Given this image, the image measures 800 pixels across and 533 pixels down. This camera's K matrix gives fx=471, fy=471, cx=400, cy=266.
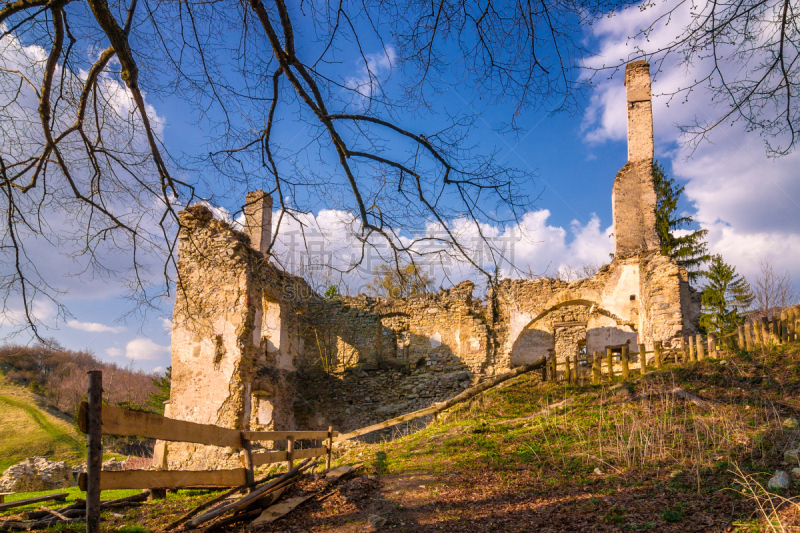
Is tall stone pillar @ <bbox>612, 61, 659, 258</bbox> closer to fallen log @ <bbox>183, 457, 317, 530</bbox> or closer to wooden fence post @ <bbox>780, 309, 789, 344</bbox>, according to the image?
wooden fence post @ <bbox>780, 309, 789, 344</bbox>

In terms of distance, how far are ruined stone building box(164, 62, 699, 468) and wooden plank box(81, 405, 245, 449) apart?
7833 mm

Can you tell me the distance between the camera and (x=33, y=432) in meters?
24.4

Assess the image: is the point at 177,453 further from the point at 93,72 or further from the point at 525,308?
the point at 525,308

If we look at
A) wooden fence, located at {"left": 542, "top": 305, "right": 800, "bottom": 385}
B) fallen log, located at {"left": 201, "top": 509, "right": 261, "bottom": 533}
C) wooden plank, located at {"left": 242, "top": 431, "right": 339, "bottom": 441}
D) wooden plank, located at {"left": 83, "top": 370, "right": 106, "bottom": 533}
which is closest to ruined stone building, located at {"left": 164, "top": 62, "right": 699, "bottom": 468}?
wooden fence, located at {"left": 542, "top": 305, "right": 800, "bottom": 385}

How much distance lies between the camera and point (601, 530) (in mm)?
3768

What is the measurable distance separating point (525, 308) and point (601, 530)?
12.7 m

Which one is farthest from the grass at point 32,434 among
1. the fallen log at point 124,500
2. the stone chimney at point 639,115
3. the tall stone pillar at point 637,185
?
the stone chimney at point 639,115

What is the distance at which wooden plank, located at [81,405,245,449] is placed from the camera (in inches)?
122

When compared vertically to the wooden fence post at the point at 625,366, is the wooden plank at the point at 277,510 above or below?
below

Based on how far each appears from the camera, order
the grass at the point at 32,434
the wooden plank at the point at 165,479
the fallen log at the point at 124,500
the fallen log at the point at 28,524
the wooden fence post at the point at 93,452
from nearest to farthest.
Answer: the wooden fence post at the point at 93,452, the wooden plank at the point at 165,479, the fallen log at the point at 28,524, the fallen log at the point at 124,500, the grass at the point at 32,434

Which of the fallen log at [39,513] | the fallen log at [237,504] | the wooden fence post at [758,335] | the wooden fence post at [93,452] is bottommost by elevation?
the fallen log at [39,513]

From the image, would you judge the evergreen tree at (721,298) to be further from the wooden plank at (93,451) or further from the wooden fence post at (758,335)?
the wooden plank at (93,451)

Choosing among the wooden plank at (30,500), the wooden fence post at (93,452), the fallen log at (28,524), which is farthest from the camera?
the wooden plank at (30,500)

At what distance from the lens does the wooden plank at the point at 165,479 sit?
3.21 m
